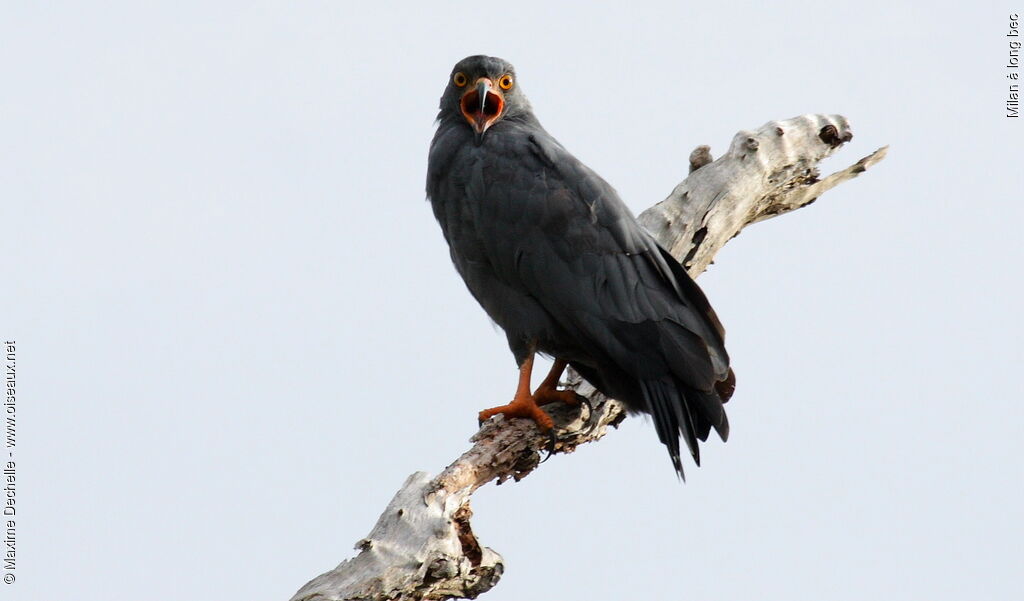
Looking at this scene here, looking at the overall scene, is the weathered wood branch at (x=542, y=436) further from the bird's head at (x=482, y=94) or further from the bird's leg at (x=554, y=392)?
the bird's head at (x=482, y=94)

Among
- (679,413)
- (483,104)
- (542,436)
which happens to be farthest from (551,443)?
(483,104)

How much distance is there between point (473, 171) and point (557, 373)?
48.2 inches

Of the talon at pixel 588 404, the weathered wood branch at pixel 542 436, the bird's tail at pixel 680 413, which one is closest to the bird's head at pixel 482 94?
the weathered wood branch at pixel 542 436

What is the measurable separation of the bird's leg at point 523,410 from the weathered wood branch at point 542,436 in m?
0.05

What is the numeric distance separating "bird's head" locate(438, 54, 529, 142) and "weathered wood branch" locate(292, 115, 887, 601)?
1139mm

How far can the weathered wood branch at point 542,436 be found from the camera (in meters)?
4.84

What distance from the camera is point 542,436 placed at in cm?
629

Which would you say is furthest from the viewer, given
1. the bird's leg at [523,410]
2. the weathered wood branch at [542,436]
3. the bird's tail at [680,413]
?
the bird's leg at [523,410]

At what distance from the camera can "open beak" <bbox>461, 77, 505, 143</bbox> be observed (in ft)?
22.5

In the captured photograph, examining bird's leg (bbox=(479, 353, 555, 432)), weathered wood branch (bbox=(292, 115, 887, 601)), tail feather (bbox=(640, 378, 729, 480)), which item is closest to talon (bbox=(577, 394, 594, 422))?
weathered wood branch (bbox=(292, 115, 887, 601))

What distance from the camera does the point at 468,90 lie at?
7074 mm

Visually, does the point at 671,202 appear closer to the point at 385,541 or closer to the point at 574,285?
the point at 574,285

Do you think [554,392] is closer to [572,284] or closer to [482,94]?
[572,284]

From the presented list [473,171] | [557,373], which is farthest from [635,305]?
[473,171]
